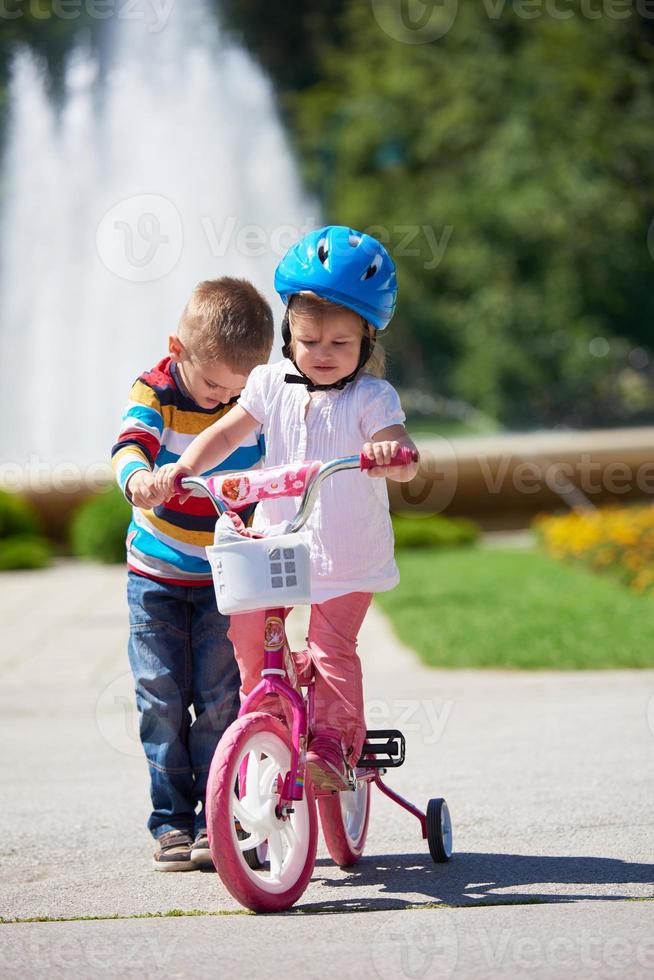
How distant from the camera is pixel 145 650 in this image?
13.4 ft

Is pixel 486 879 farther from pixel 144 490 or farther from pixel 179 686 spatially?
pixel 144 490

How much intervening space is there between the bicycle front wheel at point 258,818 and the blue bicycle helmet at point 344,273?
1.01 meters

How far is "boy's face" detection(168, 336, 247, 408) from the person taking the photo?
3959 millimetres

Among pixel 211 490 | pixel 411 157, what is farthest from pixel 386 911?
pixel 411 157

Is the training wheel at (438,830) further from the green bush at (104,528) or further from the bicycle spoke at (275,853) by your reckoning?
the green bush at (104,528)

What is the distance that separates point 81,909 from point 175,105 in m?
18.6

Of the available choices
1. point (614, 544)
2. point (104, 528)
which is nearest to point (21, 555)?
point (104, 528)

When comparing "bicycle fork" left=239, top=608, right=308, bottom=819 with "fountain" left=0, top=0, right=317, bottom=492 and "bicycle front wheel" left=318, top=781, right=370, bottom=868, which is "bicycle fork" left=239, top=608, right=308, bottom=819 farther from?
"fountain" left=0, top=0, right=317, bottom=492

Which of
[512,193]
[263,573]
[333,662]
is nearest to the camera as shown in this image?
[263,573]

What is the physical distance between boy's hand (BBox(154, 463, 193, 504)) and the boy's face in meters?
0.48

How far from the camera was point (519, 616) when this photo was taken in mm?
9055

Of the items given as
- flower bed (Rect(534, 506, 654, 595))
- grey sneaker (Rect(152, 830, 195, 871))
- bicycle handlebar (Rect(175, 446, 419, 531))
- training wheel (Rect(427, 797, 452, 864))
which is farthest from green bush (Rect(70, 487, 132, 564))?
bicycle handlebar (Rect(175, 446, 419, 531))

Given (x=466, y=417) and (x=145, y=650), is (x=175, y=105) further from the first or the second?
(x=466, y=417)

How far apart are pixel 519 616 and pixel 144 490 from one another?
5.77 meters
